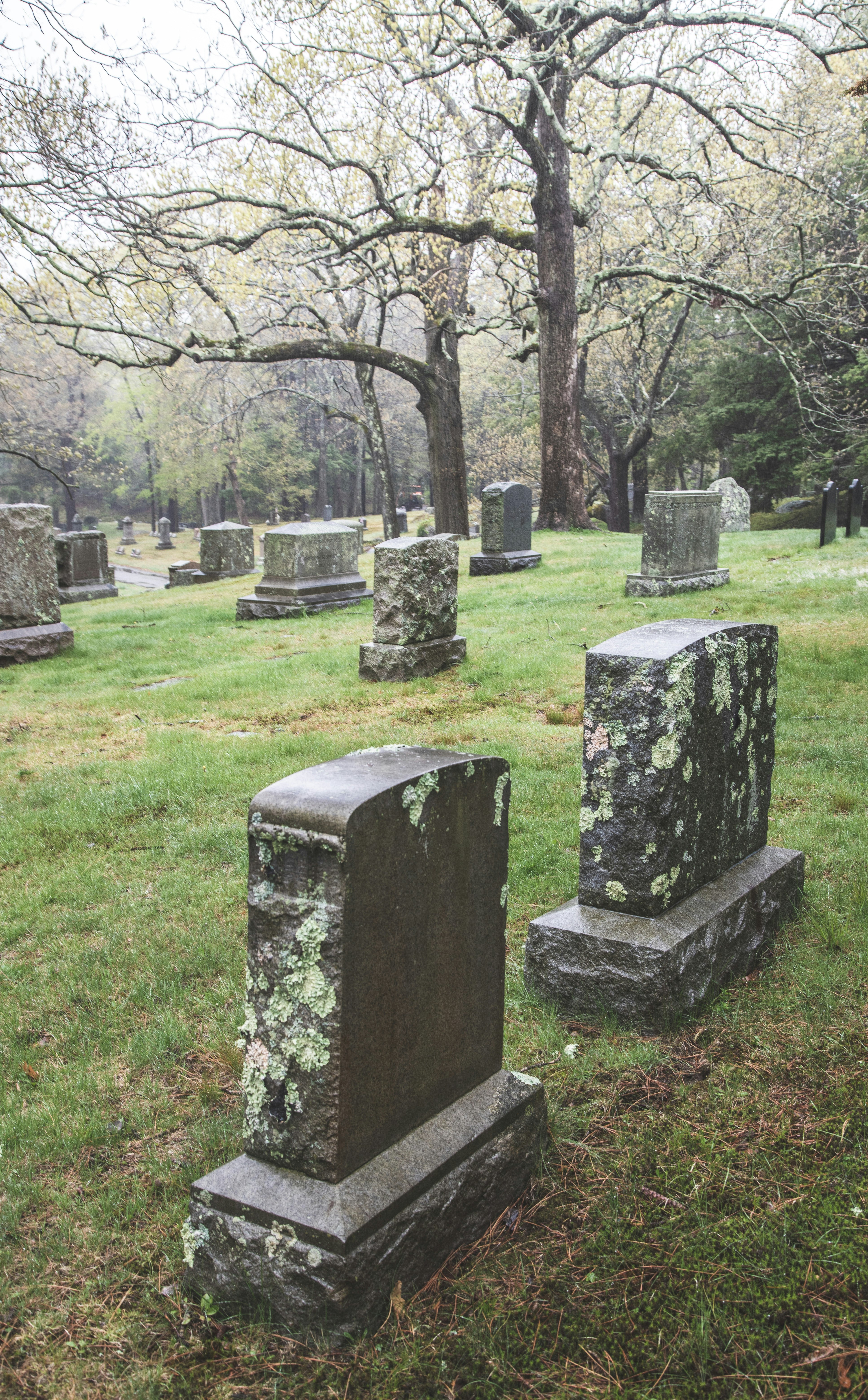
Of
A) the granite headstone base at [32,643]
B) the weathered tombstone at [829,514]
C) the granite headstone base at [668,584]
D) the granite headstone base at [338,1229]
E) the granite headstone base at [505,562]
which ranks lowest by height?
the granite headstone base at [338,1229]

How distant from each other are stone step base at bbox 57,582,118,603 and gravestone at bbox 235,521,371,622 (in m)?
7.00

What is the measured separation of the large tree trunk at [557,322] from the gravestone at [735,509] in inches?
202

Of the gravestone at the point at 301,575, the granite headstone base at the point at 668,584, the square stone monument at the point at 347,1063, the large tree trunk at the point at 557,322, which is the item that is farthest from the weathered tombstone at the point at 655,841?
the large tree trunk at the point at 557,322

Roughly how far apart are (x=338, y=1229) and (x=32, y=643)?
35.7ft

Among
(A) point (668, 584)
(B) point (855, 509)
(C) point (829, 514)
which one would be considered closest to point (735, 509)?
(B) point (855, 509)

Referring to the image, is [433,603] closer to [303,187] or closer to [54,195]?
[54,195]

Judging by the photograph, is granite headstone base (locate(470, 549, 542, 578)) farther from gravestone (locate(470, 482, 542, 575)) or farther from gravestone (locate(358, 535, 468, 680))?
gravestone (locate(358, 535, 468, 680))

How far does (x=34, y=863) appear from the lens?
5105mm

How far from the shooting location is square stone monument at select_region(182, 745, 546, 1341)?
1990 mm

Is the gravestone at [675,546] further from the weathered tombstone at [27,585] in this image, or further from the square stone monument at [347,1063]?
the square stone monument at [347,1063]

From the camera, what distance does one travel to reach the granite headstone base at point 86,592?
20219 mm

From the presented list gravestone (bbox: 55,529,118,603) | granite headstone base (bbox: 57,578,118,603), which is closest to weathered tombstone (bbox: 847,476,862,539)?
gravestone (bbox: 55,529,118,603)

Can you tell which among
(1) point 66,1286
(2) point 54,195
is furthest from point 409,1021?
(2) point 54,195

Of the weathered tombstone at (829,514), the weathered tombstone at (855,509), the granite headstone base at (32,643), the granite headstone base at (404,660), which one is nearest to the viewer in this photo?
the granite headstone base at (404,660)
